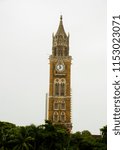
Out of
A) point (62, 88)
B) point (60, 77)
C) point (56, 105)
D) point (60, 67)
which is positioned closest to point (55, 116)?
point (56, 105)

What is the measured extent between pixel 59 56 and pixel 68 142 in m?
16.2

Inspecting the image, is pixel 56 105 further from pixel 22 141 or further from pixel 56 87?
pixel 22 141

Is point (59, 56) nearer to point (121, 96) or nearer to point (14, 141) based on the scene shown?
point (14, 141)

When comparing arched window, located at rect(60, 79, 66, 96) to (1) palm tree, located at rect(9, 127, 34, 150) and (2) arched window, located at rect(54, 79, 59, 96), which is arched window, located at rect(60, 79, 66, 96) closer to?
(2) arched window, located at rect(54, 79, 59, 96)

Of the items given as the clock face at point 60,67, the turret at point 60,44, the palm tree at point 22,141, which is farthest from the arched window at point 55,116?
the palm tree at point 22,141

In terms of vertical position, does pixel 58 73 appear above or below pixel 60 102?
above

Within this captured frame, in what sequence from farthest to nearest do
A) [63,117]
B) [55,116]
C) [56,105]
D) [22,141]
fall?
1. [56,105]
2. [55,116]
3. [63,117]
4. [22,141]

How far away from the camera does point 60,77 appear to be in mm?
35406

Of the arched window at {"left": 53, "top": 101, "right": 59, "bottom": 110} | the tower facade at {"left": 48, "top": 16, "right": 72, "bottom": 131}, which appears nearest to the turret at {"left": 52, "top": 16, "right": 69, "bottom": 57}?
the tower facade at {"left": 48, "top": 16, "right": 72, "bottom": 131}

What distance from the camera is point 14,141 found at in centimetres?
1953

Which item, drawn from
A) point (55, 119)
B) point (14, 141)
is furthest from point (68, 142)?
point (55, 119)

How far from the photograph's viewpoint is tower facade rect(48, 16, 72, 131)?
1362 inches

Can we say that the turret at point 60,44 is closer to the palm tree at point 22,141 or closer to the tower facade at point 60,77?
the tower facade at point 60,77

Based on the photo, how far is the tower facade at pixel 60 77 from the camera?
34594mm
